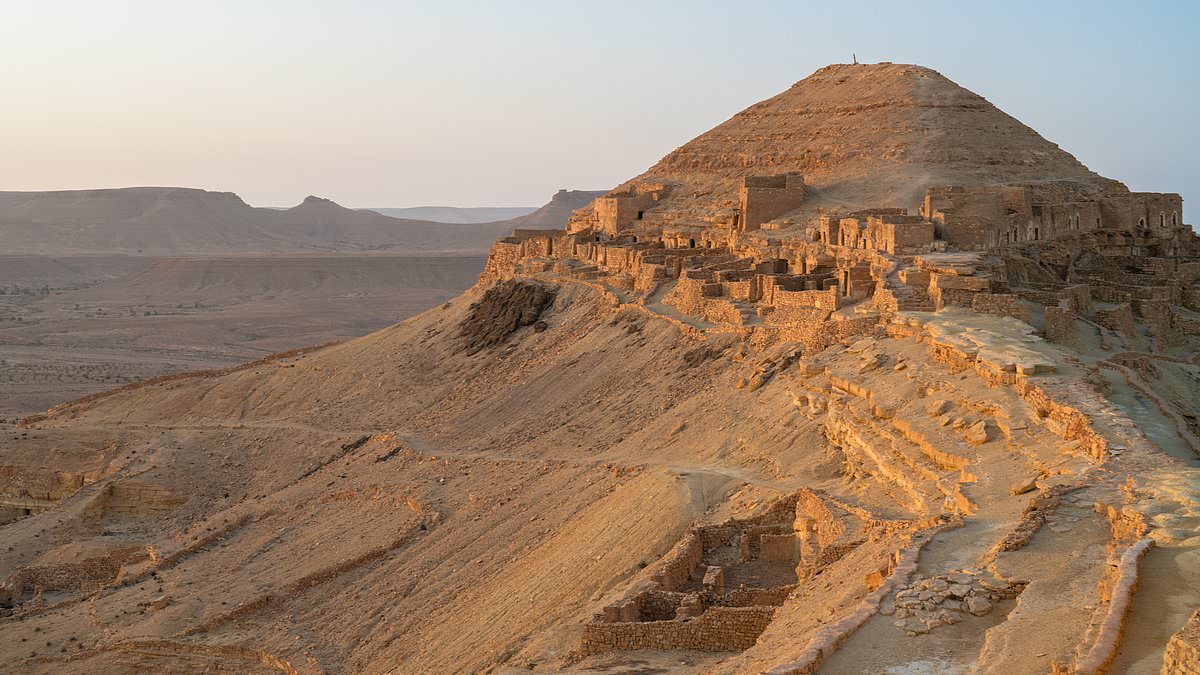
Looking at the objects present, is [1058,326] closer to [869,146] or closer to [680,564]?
[680,564]

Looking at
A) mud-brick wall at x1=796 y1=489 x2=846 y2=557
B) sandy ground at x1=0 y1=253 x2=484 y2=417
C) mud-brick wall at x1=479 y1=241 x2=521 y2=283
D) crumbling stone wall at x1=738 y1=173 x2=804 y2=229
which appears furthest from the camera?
sandy ground at x1=0 y1=253 x2=484 y2=417

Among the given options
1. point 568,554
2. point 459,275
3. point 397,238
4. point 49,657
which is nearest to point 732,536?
point 568,554

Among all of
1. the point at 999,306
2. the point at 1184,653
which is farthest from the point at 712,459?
the point at 1184,653

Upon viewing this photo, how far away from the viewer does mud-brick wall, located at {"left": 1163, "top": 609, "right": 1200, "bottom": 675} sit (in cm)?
862

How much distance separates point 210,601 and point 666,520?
9.33 metres

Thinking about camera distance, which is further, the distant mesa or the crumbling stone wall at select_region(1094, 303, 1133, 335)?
the distant mesa

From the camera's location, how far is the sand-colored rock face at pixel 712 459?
500 inches

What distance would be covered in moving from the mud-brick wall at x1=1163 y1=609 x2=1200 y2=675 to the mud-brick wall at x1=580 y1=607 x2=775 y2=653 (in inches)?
213

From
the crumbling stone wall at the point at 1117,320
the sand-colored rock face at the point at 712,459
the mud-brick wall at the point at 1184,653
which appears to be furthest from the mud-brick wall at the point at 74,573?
the mud-brick wall at the point at 1184,653

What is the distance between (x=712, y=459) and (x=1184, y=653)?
13202 mm

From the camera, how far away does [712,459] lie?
21828 mm

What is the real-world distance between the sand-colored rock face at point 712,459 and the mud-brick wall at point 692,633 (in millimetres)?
30

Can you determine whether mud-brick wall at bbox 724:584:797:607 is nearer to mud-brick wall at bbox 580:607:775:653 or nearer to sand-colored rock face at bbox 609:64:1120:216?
mud-brick wall at bbox 580:607:775:653

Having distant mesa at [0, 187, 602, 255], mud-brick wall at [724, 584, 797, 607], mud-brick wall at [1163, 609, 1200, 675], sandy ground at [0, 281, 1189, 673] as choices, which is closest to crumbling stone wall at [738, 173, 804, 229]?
sandy ground at [0, 281, 1189, 673]
